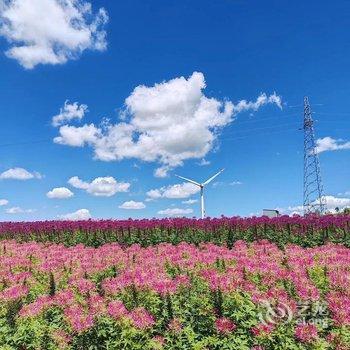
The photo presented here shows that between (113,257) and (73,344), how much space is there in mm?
4316

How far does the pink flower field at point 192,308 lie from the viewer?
243 inches

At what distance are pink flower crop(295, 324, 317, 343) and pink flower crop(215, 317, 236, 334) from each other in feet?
2.82

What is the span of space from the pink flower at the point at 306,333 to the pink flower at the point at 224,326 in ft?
2.82

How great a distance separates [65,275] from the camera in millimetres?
9695

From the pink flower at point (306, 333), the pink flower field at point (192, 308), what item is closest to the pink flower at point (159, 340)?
the pink flower field at point (192, 308)

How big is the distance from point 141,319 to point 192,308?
1034 millimetres

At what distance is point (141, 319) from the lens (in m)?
6.23

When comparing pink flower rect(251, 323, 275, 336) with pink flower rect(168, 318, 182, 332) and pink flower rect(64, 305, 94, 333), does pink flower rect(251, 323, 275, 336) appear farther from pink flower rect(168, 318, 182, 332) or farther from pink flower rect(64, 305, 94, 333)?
pink flower rect(64, 305, 94, 333)

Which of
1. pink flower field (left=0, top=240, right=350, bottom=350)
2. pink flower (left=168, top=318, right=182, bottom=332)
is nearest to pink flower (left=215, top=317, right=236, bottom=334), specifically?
pink flower field (left=0, top=240, right=350, bottom=350)

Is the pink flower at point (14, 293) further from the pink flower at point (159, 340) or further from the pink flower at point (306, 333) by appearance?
the pink flower at point (306, 333)

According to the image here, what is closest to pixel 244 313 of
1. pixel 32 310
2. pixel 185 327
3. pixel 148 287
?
pixel 185 327

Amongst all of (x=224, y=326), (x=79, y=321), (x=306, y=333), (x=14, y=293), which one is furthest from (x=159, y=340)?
(x=14, y=293)

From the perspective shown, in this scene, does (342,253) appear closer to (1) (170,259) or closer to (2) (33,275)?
(1) (170,259)

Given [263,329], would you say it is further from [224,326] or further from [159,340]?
[159,340]
